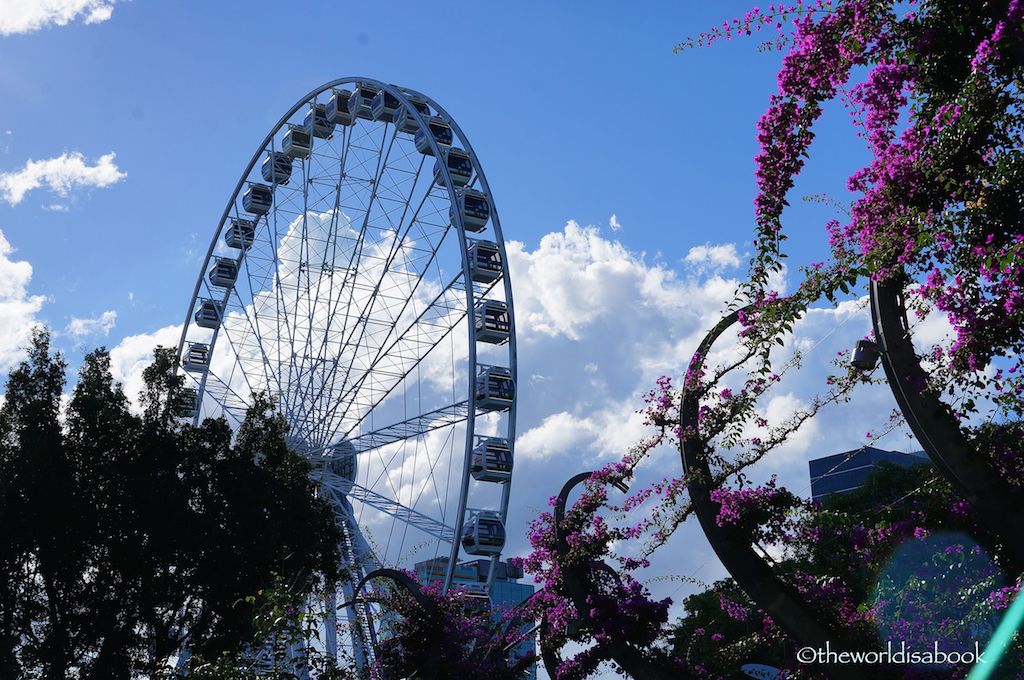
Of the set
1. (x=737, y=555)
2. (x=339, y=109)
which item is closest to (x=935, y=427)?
(x=737, y=555)

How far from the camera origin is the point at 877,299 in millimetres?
8125

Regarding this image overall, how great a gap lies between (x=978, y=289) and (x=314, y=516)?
22401 millimetres

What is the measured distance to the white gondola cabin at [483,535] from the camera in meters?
32.8

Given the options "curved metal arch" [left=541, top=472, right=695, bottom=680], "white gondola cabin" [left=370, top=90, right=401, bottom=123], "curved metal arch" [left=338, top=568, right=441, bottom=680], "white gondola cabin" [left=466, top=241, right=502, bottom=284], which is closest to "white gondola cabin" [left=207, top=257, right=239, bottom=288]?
"white gondola cabin" [left=370, top=90, right=401, bottom=123]

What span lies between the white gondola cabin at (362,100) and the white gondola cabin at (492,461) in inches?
514

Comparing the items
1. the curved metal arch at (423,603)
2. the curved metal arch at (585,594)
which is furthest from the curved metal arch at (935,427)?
the curved metal arch at (423,603)

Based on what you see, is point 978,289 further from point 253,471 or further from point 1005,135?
point 253,471

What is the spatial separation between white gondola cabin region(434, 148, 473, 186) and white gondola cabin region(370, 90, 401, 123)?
3215mm

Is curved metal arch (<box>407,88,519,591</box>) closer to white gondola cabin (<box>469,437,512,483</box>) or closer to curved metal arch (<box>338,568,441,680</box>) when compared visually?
white gondola cabin (<box>469,437,512,483</box>)

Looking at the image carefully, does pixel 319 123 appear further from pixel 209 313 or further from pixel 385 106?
pixel 209 313

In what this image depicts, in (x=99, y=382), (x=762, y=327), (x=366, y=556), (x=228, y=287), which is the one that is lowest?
(x=762, y=327)

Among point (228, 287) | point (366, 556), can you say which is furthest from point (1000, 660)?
point (228, 287)

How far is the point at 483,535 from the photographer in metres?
33.0

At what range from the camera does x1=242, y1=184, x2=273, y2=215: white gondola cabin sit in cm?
4362
